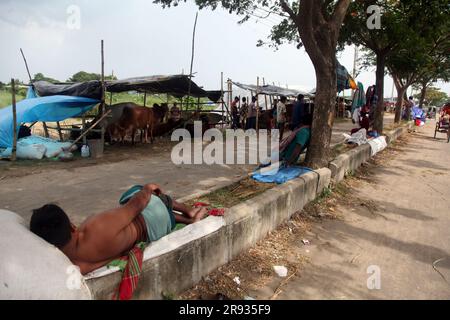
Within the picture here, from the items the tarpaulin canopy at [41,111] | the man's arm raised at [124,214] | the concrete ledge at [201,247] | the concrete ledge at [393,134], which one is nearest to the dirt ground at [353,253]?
the concrete ledge at [201,247]

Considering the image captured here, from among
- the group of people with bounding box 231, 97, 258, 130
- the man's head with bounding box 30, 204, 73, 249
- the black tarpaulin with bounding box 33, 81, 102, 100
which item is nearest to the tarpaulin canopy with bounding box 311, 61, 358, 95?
the group of people with bounding box 231, 97, 258, 130

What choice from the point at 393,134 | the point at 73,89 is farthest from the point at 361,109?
the point at 73,89

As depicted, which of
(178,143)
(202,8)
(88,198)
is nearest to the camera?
(88,198)

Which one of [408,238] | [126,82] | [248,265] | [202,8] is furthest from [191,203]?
[126,82]

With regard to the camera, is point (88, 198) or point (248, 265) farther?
point (88, 198)

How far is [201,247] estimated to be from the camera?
3.18 metres

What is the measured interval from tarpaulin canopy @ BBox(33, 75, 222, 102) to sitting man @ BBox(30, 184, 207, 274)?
7.75m

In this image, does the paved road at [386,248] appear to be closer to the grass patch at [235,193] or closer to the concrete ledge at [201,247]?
the concrete ledge at [201,247]

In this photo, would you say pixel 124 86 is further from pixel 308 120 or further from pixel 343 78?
pixel 343 78

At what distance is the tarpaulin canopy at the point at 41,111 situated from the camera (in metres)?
8.30

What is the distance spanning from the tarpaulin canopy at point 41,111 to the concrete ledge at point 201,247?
6888 millimetres

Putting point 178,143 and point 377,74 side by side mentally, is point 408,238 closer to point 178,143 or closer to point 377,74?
point 178,143
